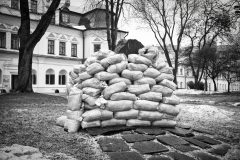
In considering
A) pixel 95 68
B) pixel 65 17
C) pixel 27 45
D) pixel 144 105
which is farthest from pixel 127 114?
pixel 65 17

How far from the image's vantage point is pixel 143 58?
3.33 metres

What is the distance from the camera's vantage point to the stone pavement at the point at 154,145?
2.02 meters

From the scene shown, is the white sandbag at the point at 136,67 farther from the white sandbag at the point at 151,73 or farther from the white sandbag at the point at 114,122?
the white sandbag at the point at 114,122

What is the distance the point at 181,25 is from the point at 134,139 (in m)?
18.2

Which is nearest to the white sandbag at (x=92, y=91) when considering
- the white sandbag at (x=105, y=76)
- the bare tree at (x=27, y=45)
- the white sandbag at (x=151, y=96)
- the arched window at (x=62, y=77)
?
the white sandbag at (x=105, y=76)

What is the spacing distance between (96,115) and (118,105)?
405 millimetres

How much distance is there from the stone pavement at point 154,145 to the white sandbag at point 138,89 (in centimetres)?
65

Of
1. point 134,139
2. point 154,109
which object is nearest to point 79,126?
point 134,139

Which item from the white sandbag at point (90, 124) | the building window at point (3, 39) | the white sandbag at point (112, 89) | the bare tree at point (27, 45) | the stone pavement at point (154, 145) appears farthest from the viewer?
the building window at point (3, 39)

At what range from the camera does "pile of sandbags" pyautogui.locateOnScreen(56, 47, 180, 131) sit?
9.46 ft

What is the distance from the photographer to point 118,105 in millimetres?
2916

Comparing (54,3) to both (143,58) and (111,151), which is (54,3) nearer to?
(143,58)

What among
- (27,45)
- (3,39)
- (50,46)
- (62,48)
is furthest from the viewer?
(62,48)

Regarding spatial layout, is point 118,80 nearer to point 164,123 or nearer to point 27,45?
point 164,123
